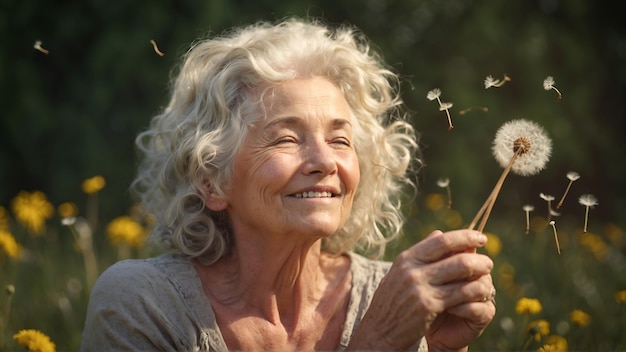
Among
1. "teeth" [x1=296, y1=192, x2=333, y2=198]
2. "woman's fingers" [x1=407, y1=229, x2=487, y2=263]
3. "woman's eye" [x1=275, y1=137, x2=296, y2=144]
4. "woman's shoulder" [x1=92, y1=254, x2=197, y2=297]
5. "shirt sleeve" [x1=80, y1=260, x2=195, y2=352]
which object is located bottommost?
"shirt sleeve" [x1=80, y1=260, x2=195, y2=352]

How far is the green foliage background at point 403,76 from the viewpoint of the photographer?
527cm

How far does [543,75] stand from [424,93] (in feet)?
2.66

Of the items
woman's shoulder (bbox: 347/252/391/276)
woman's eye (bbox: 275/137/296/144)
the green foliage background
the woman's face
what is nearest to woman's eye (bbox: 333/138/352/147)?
the woman's face

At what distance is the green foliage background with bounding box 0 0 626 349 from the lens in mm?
5273

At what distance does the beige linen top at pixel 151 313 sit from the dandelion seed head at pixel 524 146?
0.67 m

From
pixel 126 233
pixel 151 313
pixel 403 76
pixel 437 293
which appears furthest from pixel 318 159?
pixel 403 76

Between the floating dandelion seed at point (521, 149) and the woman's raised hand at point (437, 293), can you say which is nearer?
the woman's raised hand at point (437, 293)

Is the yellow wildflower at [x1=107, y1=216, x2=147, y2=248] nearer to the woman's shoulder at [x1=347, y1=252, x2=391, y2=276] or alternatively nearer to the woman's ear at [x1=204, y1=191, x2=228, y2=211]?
the woman's ear at [x1=204, y1=191, x2=228, y2=211]

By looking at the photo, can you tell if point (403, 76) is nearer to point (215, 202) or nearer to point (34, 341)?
point (215, 202)

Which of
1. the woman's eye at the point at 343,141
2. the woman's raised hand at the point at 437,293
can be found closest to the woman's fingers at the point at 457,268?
the woman's raised hand at the point at 437,293

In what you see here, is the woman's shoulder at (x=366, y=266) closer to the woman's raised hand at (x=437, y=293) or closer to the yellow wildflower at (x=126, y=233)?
the woman's raised hand at (x=437, y=293)

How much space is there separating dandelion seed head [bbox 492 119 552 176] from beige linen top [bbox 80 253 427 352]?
671 millimetres

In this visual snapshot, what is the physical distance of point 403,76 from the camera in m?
5.47

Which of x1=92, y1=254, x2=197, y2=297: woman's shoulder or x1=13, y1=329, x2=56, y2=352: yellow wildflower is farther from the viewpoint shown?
x1=13, y1=329, x2=56, y2=352: yellow wildflower
